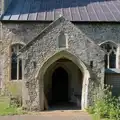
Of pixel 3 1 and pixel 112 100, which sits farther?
pixel 3 1

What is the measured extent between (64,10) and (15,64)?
16.4 feet

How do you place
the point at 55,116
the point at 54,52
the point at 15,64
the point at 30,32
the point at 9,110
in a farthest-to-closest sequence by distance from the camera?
the point at 15,64, the point at 30,32, the point at 54,52, the point at 9,110, the point at 55,116

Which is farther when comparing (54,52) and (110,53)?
(110,53)

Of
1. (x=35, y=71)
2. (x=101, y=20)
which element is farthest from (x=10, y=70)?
(x=101, y=20)

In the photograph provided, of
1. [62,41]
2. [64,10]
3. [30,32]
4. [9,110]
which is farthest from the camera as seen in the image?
[64,10]

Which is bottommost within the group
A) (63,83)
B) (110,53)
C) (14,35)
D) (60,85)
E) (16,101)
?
(16,101)

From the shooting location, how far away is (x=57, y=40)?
1417 cm

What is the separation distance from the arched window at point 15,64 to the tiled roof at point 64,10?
189 cm

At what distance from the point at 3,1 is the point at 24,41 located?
3179mm

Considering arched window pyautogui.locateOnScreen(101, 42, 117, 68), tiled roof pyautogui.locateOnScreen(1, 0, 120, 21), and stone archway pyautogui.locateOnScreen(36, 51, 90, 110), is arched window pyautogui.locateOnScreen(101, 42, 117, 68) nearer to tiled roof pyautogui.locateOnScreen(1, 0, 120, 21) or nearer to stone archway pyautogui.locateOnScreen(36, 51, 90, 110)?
tiled roof pyautogui.locateOnScreen(1, 0, 120, 21)

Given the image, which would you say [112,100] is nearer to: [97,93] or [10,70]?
[97,93]

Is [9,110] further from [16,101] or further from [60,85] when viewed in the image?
[60,85]

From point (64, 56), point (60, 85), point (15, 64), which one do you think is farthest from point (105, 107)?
point (15, 64)

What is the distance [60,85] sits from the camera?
19047mm
